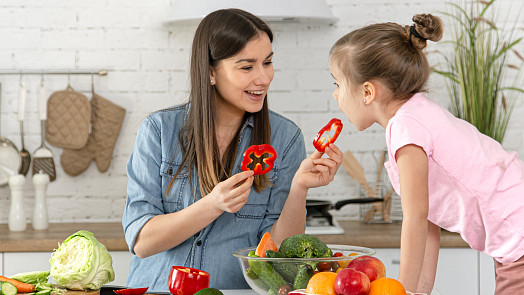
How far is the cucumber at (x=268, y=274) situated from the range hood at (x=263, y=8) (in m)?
1.26

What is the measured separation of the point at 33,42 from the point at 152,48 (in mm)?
583

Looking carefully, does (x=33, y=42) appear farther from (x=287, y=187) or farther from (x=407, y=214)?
(x=407, y=214)

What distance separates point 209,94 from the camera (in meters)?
A: 1.84

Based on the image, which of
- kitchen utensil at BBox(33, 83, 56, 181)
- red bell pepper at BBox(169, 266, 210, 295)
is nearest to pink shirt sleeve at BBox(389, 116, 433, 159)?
red bell pepper at BBox(169, 266, 210, 295)

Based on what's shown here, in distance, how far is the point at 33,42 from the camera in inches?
119

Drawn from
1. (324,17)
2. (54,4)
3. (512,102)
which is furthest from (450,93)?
(54,4)

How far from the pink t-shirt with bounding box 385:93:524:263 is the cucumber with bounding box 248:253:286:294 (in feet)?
1.43

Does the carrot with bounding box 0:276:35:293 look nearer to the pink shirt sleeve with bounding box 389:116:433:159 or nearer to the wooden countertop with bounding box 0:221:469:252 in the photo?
the pink shirt sleeve with bounding box 389:116:433:159

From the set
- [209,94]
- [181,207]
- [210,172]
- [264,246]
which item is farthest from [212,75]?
[264,246]

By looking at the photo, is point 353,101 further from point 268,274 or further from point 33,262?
point 33,262

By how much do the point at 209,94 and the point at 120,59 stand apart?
1.35 m

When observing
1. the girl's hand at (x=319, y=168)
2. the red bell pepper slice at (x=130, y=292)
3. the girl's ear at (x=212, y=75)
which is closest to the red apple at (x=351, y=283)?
the red bell pepper slice at (x=130, y=292)

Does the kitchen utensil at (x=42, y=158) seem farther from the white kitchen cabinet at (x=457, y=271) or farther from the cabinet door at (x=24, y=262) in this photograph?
the white kitchen cabinet at (x=457, y=271)

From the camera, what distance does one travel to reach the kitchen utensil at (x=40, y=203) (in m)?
2.81
